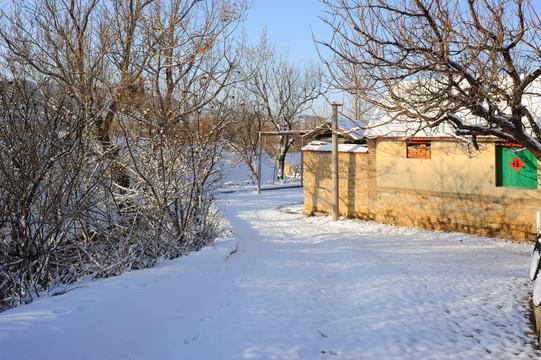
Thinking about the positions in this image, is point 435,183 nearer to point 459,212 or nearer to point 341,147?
point 459,212

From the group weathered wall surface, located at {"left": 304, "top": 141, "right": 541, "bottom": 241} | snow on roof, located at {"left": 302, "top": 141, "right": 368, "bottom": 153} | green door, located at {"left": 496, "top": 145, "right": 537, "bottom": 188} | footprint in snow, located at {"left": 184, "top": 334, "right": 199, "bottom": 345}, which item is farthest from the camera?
snow on roof, located at {"left": 302, "top": 141, "right": 368, "bottom": 153}

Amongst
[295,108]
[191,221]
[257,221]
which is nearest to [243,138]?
[295,108]

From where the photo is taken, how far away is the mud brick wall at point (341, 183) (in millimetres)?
12156

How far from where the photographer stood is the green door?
9.13m

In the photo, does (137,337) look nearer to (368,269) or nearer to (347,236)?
(368,269)

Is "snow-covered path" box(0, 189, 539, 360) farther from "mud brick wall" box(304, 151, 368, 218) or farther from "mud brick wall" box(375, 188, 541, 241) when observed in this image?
"mud brick wall" box(304, 151, 368, 218)

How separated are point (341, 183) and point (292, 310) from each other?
26.4 ft

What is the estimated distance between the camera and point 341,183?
12.6 metres

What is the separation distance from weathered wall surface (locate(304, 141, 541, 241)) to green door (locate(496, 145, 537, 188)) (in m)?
0.16

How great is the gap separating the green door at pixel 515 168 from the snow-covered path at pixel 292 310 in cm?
191

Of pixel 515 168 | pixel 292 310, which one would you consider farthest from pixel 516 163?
pixel 292 310

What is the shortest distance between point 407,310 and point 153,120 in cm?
597

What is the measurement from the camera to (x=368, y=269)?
720cm

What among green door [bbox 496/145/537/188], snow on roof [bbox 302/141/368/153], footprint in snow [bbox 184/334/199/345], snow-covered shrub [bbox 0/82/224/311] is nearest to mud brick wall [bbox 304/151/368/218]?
snow on roof [bbox 302/141/368/153]
